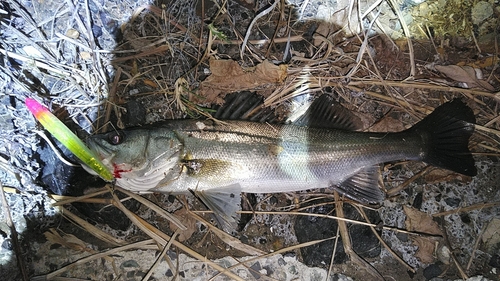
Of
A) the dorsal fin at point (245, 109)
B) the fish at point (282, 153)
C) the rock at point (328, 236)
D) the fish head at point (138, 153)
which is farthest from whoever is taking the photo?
the rock at point (328, 236)

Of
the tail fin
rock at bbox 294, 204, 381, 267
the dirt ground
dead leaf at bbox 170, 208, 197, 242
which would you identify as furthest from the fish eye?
the tail fin

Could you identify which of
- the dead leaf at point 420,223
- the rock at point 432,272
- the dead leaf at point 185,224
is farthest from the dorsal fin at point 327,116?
the rock at point 432,272

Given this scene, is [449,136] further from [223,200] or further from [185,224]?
[185,224]

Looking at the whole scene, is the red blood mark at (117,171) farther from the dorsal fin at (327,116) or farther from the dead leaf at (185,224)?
the dorsal fin at (327,116)

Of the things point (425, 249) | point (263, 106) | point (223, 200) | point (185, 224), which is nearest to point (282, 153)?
point (263, 106)

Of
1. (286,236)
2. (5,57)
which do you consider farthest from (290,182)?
(5,57)

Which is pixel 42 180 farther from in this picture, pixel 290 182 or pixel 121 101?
pixel 290 182
